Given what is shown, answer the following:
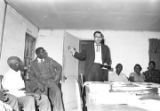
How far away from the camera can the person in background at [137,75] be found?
13.9ft

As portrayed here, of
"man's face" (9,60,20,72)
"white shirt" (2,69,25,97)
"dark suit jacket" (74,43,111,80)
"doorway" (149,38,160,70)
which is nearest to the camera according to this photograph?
"dark suit jacket" (74,43,111,80)

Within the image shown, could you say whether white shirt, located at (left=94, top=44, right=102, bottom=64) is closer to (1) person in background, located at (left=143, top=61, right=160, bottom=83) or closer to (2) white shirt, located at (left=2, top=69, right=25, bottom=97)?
(2) white shirt, located at (left=2, top=69, right=25, bottom=97)

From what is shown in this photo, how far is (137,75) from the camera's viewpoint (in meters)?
4.40

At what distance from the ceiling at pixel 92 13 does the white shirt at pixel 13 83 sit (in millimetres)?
1149

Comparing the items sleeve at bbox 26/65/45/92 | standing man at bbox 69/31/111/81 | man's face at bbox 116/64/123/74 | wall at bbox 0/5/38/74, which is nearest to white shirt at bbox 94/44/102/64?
standing man at bbox 69/31/111/81

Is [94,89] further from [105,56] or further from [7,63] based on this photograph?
[7,63]

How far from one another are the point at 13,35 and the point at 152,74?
9.48 feet

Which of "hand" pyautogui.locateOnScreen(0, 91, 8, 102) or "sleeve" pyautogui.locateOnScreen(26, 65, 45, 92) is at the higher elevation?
"sleeve" pyautogui.locateOnScreen(26, 65, 45, 92)

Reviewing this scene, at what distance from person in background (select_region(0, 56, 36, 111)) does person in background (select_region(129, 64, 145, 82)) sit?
93.1 inches

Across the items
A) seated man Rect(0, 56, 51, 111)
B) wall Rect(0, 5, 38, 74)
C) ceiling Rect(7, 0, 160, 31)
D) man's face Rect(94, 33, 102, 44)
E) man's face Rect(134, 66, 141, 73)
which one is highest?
ceiling Rect(7, 0, 160, 31)

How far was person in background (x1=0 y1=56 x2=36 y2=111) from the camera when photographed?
2.23 meters

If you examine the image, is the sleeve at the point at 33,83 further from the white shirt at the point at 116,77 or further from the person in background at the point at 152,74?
the person in background at the point at 152,74

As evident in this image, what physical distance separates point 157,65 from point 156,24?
2.99ft

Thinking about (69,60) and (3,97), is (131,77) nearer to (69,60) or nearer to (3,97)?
(69,60)
